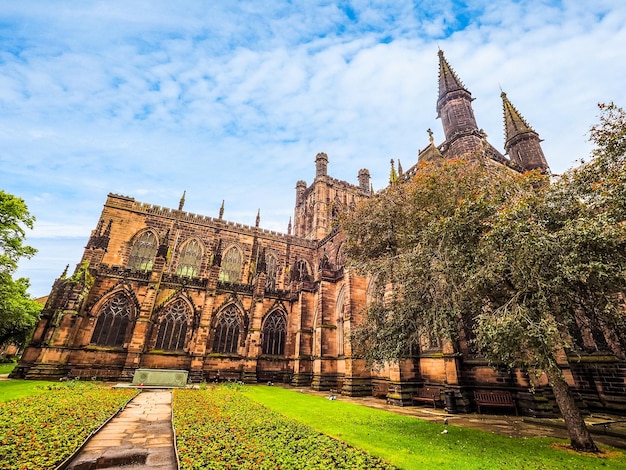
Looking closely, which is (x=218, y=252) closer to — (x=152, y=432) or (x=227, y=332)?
(x=227, y=332)

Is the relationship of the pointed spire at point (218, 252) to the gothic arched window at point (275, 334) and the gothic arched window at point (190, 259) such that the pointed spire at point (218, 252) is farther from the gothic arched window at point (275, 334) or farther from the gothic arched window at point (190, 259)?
the gothic arched window at point (275, 334)

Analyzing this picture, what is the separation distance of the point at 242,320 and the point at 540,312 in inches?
905

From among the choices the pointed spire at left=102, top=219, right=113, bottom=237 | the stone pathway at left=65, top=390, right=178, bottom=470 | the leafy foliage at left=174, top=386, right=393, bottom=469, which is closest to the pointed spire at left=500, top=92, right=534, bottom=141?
the leafy foliage at left=174, top=386, right=393, bottom=469

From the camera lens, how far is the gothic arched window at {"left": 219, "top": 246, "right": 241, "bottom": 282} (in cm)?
3165

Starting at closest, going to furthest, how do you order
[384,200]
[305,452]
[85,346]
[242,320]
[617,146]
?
[305,452] < [617,146] < [384,200] < [85,346] < [242,320]

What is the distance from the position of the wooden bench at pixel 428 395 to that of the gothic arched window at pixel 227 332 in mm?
15486

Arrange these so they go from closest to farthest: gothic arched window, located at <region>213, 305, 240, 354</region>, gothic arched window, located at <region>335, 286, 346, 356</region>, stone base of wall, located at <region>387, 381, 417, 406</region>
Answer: stone base of wall, located at <region>387, 381, 417, 406</region> → gothic arched window, located at <region>335, 286, 346, 356</region> → gothic arched window, located at <region>213, 305, 240, 354</region>

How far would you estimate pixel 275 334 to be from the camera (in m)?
27.0

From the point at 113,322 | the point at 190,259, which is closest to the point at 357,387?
the point at 113,322

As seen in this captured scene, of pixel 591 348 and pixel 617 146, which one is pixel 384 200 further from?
pixel 591 348

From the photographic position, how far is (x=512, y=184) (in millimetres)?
8594

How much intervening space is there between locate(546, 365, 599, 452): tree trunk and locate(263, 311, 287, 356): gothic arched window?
72.6 feet

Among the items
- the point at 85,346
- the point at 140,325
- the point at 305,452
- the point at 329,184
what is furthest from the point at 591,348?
the point at 329,184

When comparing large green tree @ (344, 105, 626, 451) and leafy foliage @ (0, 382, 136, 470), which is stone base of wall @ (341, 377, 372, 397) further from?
leafy foliage @ (0, 382, 136, 470)
